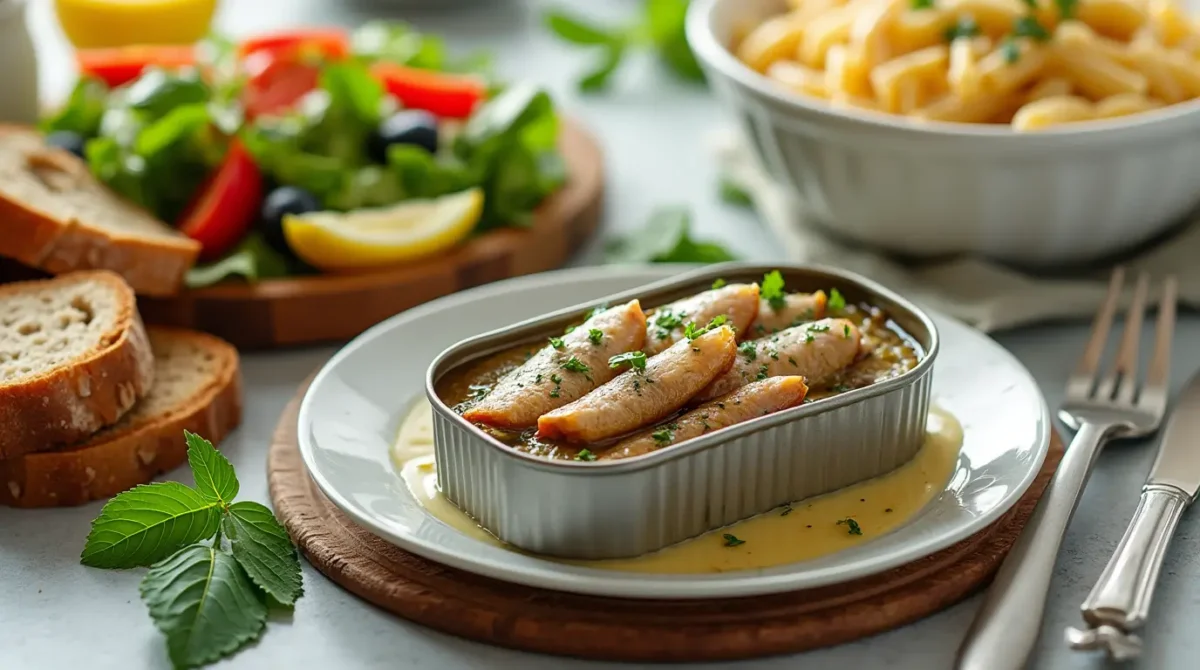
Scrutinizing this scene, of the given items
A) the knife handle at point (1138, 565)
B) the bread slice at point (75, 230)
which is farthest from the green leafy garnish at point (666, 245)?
the knife handle at point (1138, 565)

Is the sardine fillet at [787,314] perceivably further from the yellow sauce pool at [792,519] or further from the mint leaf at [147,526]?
the mint leaf at [147,526]

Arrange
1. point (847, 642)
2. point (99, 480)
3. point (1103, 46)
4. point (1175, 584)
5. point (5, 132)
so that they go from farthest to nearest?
point (5, 132)
point (1103, 46)
point (99, 480)
point (1175, 584)
point (847, 642)

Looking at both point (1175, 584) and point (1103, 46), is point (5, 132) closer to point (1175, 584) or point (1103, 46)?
point (1103, 46)

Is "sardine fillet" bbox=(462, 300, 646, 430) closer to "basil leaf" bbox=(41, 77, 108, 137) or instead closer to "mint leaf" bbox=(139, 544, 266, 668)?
"mint leaf" bbox=(139, 544, 266, 668)

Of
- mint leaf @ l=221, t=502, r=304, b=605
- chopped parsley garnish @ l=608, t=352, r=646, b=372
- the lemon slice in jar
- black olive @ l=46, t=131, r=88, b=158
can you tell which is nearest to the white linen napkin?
chopped parsley garnish @ l=608, t=352, r=646, b=372

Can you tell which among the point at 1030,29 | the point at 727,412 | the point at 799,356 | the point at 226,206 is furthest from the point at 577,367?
the point at 1030,29

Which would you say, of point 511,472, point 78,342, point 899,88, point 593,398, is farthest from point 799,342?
point 78,342
